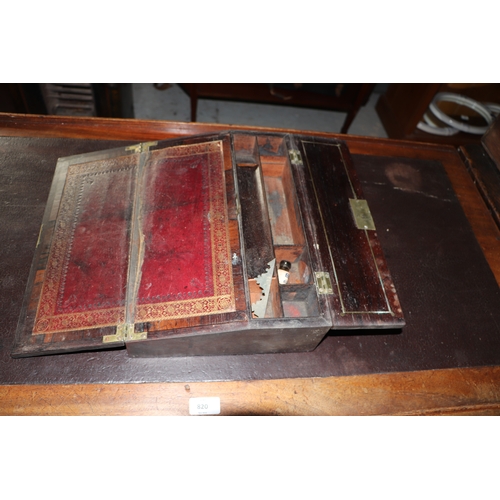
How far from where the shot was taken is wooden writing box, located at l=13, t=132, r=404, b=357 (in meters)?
1.60

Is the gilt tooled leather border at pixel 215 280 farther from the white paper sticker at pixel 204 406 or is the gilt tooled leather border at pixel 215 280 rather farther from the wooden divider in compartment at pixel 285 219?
the white paper sticker at pixel 204 406

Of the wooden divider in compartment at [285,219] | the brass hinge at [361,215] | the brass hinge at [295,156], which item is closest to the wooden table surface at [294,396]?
the wooden divider in compartment at [285,219]

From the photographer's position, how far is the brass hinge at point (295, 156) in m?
2.16

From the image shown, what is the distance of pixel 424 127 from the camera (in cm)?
391

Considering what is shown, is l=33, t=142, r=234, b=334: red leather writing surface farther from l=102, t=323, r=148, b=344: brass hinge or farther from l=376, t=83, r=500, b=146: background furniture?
l=376, t=83, r=500, b=146: background furniture

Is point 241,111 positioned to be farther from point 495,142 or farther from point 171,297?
point 171,297

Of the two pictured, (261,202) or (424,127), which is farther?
(424,127)

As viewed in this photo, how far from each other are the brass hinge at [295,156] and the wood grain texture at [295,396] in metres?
1.19

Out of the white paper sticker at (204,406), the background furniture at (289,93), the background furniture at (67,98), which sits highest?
the background furniture at (289,93)

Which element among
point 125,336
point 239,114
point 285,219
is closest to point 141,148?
point 285,219

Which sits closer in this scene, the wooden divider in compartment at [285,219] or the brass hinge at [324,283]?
the brass hinge at [324,283]

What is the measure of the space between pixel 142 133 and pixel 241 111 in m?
2.09

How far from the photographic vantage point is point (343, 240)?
191cm

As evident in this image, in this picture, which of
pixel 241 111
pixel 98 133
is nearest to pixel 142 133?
pixel 98 133
